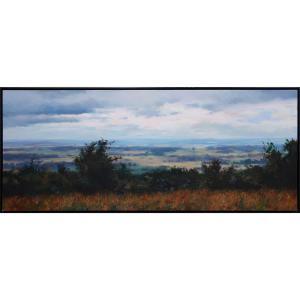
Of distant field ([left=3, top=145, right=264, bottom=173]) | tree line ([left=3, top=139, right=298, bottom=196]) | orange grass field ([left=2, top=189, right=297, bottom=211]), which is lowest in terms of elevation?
orange grass field ([left=2, top=189, right=297, bottom=211])

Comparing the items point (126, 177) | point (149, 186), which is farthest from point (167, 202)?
point (126, 177)

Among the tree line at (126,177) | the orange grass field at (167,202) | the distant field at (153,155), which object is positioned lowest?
the orange grass field at (167,202)

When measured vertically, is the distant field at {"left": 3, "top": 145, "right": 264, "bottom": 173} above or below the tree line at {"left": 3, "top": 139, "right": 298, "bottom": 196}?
above

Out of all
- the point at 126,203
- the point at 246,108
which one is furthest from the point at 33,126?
the point at 246,108

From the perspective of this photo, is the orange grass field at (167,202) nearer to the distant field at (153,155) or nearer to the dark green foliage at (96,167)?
the dark green foliage at (96,167)

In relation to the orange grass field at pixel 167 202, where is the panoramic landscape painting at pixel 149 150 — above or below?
above

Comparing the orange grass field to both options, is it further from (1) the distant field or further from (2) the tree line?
(1) the distant field

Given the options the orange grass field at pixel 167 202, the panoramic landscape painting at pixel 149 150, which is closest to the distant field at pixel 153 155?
the panoramic landscape painting at pixel 149 150

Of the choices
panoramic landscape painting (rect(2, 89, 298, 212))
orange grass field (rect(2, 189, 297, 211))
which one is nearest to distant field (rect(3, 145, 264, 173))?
panoramic landscape painting (rect(2, 89, 298, 212))
